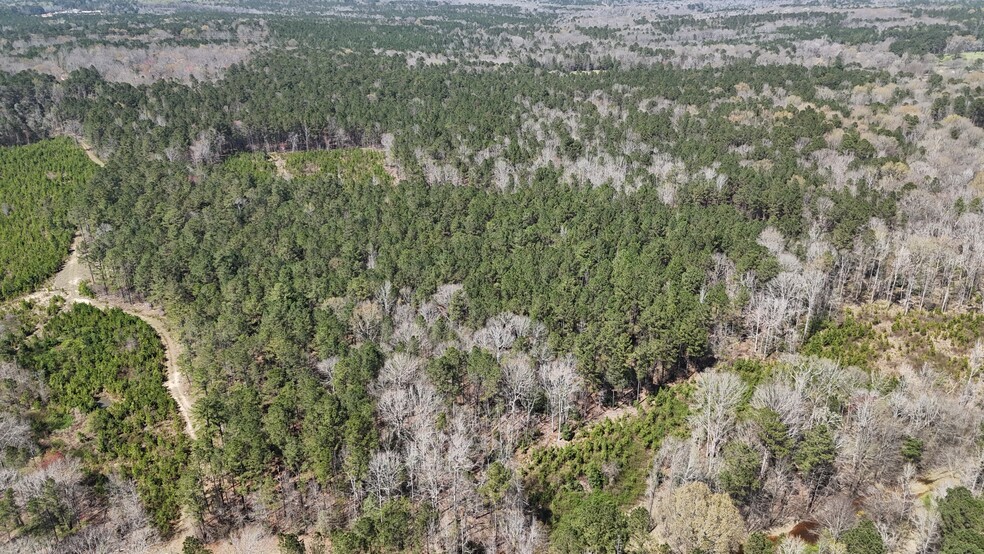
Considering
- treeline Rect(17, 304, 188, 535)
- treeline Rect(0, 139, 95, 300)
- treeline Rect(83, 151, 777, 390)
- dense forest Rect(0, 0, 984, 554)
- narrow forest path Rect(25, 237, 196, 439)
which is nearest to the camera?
dense forest Rect(0, 0, 984, 554)

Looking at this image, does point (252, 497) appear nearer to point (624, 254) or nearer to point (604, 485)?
point (604, 485)

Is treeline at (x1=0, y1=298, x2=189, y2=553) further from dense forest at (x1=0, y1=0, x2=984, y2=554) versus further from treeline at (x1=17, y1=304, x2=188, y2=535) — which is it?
dense forest at (x1=0, y1=0, x2=984, y2=554)

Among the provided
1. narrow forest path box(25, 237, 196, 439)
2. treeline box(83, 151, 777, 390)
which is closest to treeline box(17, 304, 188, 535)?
narrow forest path box(25, 237, 196, 439)

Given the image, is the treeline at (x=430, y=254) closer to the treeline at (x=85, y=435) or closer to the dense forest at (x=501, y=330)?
the dense forest at (x=501, y=330)

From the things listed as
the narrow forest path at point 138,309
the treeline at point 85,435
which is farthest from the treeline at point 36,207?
the treeline at point 85,435

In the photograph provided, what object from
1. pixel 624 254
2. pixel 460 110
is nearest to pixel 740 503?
pixel 624 254

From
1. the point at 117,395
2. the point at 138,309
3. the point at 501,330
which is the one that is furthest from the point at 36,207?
the point at 501,330
